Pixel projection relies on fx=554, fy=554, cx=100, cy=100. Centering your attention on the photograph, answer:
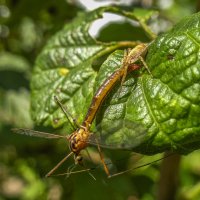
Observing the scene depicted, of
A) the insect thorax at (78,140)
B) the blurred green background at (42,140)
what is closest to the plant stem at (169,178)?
the blurred green background at (42,140)

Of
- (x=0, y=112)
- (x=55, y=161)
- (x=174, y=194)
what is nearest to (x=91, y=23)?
(x=174, y=194)

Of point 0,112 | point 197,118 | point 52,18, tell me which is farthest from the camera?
point 0,112

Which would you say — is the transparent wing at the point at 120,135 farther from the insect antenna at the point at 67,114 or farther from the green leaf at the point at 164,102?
the insect antenna at the point at 67,114

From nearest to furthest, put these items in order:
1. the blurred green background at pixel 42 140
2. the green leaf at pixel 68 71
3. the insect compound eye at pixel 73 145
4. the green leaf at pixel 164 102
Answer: the green leaf at pixel 164 102 < the insect compound eye at pixel 73 145 < the green leaf at pixel 68 71 < the blurred green background at pixel 42 140

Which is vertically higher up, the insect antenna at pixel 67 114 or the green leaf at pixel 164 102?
the green leaf at pixel 164 102

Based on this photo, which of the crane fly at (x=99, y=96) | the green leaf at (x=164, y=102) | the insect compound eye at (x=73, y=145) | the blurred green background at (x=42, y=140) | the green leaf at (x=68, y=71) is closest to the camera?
the green leaf at (x=164, y=102)

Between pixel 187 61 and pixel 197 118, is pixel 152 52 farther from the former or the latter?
pixel 197 118
